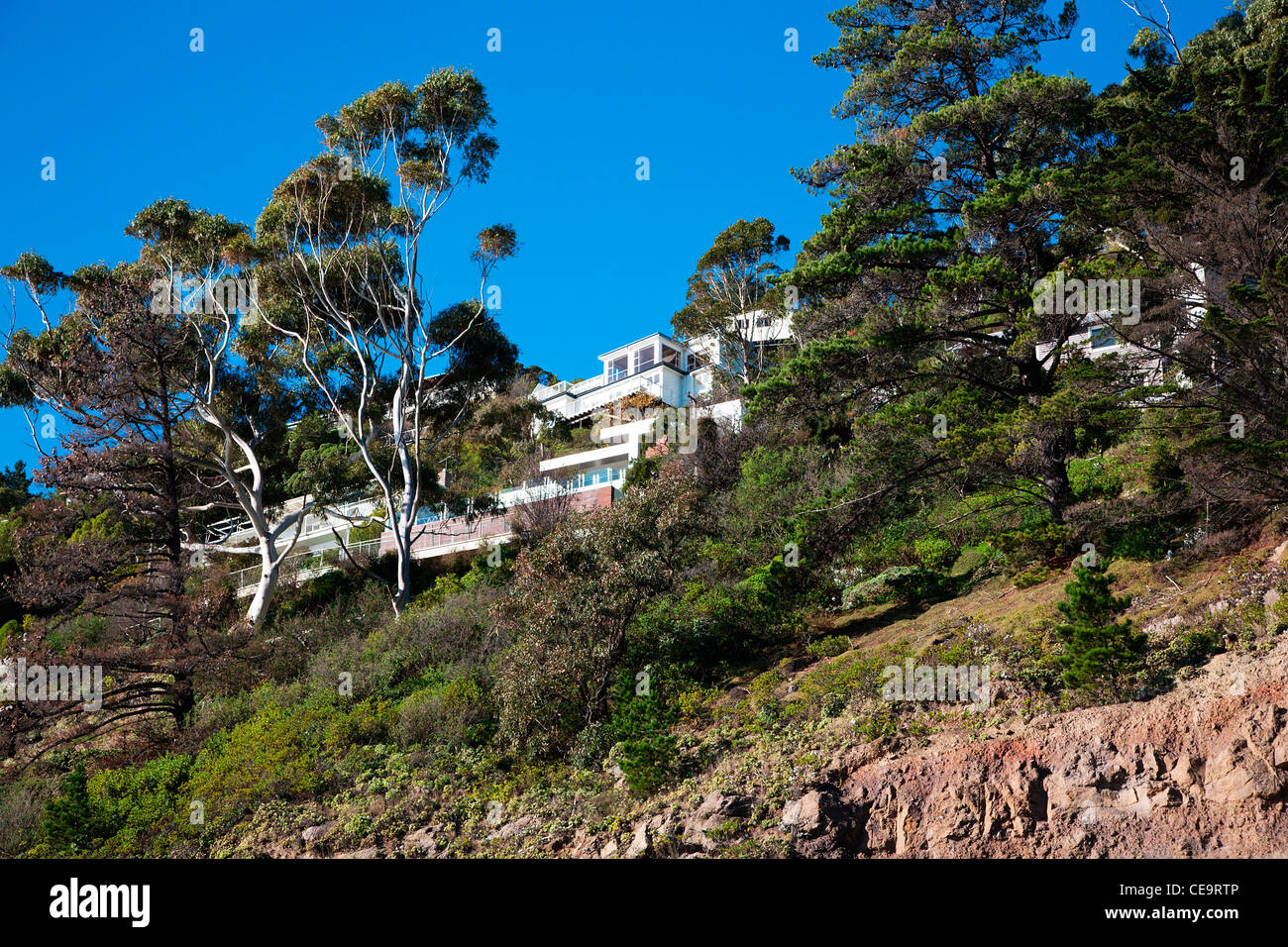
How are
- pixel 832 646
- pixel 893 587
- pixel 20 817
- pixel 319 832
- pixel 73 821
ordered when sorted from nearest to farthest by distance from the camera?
pixel 319 832 < pixel 73 821 < pixel 832 646 < pixel 20 817 < pixel 893 587

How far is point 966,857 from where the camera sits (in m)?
9.19

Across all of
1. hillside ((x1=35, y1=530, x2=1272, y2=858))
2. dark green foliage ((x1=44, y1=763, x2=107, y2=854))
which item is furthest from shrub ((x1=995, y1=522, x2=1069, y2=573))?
dark green foliage ((x1=44, y1=763, x2=107, y2=854))

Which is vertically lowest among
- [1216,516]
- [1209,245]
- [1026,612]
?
[1026,612]

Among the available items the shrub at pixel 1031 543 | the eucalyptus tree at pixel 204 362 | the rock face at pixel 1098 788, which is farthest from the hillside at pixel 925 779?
the eucalyptus tree at pixel 204 362

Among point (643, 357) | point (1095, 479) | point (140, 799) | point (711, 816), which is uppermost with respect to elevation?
point (643, 357)

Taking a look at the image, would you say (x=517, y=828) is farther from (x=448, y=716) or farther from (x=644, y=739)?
(x=448, y=716)

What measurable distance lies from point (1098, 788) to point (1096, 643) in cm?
151

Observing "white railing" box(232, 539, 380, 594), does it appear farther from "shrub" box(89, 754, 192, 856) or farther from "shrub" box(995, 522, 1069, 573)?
"shrub" box(995, 522, 1069, 573)

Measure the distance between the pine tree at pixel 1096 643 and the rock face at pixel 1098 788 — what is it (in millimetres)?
317

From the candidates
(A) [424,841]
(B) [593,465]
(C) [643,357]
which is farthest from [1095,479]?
(C) [643,357]

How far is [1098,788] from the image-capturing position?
909cm

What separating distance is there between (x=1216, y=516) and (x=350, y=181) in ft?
76.9
